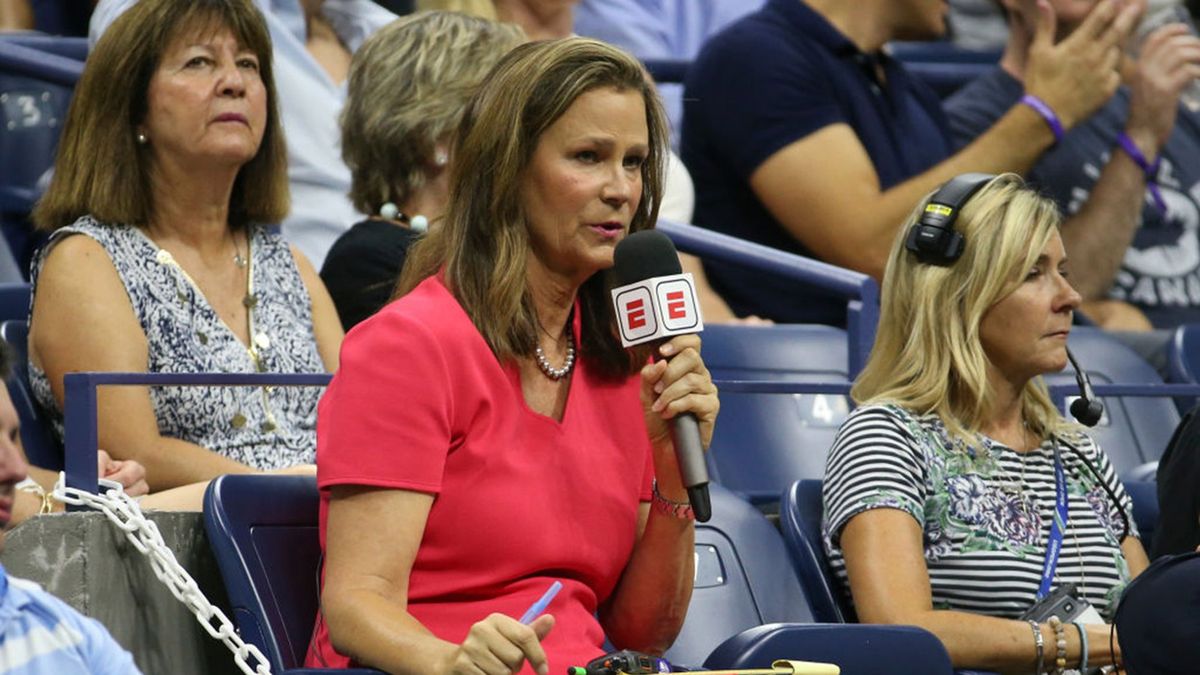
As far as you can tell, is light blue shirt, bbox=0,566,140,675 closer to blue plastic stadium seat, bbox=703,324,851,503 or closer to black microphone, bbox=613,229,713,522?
black microphone, bbox=613,229,713,522

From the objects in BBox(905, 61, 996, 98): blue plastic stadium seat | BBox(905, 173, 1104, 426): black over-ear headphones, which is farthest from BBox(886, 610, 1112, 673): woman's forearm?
BBox(905, 61, 996, 98): blue plastic stadium seat

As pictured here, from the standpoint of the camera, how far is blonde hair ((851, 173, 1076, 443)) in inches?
145

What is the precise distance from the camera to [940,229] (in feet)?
12.3

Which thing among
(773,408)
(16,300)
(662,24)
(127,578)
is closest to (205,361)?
(16,300)

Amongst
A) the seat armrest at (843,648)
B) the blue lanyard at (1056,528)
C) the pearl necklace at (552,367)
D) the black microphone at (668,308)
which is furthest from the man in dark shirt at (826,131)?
the black microphone at (668,308)

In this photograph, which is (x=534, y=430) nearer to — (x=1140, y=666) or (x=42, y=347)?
(x=1140, y=666)

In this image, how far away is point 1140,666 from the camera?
2764 mm

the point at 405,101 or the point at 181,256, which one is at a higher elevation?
the point at 405,101

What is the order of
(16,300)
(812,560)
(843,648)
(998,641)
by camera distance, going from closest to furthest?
(843,648), (998,641), (812,560), (16,300)

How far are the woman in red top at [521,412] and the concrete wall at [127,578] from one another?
30 cm

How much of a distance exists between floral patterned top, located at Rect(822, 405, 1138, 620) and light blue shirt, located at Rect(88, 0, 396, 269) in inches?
74.3

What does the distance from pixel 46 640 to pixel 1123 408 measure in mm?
3536

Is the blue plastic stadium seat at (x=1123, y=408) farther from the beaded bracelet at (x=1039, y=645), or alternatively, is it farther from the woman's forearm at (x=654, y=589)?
the woman's forearm at (x=654, y=589)

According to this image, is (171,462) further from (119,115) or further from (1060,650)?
(1060,650)
